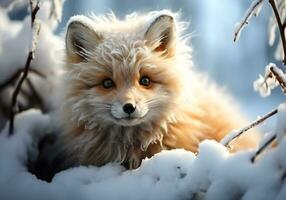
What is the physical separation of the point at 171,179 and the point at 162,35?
37.3 inches

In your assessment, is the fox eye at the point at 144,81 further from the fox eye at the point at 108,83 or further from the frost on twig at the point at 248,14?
the frost on twig at the point at 248,14

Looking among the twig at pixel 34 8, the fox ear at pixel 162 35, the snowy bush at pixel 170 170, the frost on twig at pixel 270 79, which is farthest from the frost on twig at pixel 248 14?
the twig at pixel 34 8

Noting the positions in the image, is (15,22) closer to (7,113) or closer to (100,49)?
(7,113)

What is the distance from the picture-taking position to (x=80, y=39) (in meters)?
2.49

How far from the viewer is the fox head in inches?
91.0

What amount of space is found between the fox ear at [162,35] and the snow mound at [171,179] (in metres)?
0.62

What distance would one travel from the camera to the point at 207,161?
164 centimetres

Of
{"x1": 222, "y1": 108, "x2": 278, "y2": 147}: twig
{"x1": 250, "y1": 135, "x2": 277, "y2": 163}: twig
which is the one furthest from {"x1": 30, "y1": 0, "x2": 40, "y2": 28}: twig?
{"x1": 250, "y1": 135, "x2": 277, "y2": 163}: twig

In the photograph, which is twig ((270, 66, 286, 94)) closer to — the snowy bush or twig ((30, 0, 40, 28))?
the snowy bush

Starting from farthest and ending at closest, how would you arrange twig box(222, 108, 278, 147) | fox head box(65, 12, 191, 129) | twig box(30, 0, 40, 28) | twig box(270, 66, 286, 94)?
fox head box(65, 12, 191, 129)
twig box(30, 0, 40, 28)
twig box(270, 66, 286, 94)
twig box(222, 108, 278, 147)

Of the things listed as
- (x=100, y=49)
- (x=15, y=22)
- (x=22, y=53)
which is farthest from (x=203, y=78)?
(x=15, y=22)

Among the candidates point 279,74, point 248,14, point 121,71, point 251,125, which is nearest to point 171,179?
point 251,125

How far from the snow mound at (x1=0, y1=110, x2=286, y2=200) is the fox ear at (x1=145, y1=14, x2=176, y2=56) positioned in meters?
0.62

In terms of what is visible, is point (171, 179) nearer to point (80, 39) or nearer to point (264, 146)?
point (264, 146)
